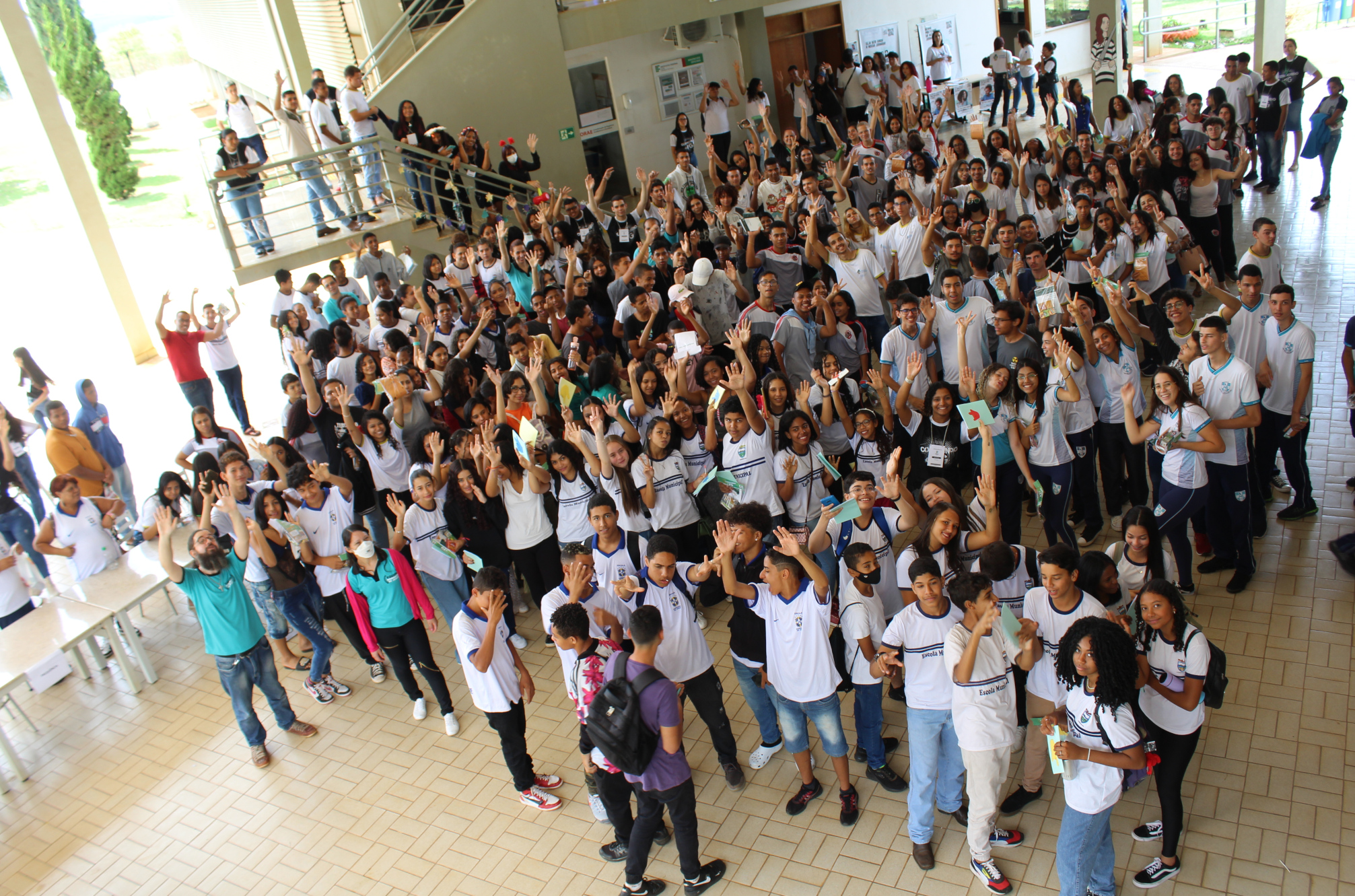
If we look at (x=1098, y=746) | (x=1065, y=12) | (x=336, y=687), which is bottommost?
(x=336, y=687)

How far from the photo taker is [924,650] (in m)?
4.09

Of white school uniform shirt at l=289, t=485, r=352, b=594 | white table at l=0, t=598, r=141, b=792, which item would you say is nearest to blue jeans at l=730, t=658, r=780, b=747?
white school uniform shirt at l=289, t=485, r=352, b=594

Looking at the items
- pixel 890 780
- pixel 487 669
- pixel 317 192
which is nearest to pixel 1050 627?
pixel 890 780

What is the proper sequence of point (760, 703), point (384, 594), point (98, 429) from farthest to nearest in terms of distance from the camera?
point (98, 429) → point (384, 594) → point (760, 703)

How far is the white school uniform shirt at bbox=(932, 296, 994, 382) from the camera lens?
6516 millimetres

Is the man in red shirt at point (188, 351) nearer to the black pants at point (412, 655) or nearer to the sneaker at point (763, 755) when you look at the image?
the black pants at point (412, 655)

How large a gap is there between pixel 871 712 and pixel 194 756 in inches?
175

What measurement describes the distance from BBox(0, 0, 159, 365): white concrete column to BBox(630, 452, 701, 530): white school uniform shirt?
11.3 m

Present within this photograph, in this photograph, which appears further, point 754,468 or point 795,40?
point 795,40

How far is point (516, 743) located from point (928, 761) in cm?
216

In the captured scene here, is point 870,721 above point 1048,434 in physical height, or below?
below

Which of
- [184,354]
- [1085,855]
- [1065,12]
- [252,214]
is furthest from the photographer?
[1065,12]

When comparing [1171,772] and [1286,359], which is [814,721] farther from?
[1286,359]

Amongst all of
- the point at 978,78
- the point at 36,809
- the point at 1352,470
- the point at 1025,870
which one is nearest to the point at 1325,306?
the point at 1352,470
